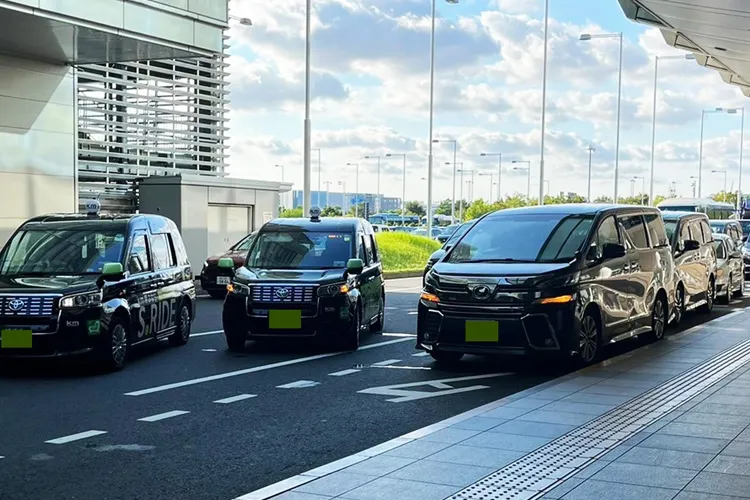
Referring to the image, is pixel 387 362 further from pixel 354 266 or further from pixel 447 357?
pixel 354 266

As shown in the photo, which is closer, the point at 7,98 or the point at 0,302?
the point at 0,302

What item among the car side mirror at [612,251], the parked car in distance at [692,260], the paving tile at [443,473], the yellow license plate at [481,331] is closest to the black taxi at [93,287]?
the yellow license plate at [481,331]

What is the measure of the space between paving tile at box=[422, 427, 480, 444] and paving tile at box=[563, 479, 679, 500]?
1374 mm

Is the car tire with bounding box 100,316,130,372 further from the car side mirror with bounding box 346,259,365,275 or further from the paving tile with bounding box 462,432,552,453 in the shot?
the paving tile with bounding box 462,432,552,453

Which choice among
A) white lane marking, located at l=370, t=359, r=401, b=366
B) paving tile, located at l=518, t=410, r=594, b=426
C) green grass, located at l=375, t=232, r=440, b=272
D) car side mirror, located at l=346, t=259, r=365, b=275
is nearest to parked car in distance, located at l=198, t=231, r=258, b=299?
car side mirror, located at l=346, t=259, r=365, b=275

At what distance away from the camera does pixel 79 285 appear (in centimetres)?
997

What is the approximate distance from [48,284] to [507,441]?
18.5 feet

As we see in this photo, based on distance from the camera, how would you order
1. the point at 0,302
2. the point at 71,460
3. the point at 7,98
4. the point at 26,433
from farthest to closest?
the point at 7,98 < the point at 0,302 < the point at 26,433 < the point at 71,460

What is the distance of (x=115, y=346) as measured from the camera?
10.2 meters

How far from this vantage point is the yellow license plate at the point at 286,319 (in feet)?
37.6

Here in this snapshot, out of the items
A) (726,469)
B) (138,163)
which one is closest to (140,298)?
(726,469)

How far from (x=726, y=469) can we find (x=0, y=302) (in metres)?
7.22

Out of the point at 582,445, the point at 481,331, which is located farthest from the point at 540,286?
the point at 582,445

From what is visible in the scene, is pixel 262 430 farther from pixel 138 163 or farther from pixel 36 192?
pixel 138 163
